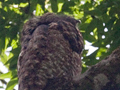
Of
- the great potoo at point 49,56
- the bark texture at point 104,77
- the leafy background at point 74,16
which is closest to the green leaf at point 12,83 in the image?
the leafy background at point 74,16

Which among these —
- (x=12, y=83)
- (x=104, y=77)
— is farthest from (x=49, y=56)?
(x=12, y=83)

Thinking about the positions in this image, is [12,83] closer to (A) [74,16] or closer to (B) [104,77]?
(A) [74,16]

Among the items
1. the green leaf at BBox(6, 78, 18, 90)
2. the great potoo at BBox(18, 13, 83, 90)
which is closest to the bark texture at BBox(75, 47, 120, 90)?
the great potoo at BBox(18, 13, 83, 90)

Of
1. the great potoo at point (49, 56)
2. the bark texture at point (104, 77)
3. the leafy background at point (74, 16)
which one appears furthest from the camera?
the leafy background at point (74, 16)

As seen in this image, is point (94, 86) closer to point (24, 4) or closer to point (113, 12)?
point (113, 12)

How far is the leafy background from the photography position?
314 centimetres

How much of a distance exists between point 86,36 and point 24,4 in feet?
3.20

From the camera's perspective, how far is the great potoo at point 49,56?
1.69 meters

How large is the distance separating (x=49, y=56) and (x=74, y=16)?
1.65 metres

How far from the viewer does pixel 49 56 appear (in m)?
1.88

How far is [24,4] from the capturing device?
138 inches

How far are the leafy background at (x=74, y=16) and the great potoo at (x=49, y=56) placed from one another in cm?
84

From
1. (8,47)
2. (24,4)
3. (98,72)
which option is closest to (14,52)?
(8,47)

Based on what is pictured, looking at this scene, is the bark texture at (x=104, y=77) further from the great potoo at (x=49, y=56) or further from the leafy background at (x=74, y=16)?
the leafy background at (x=74, y=16)
